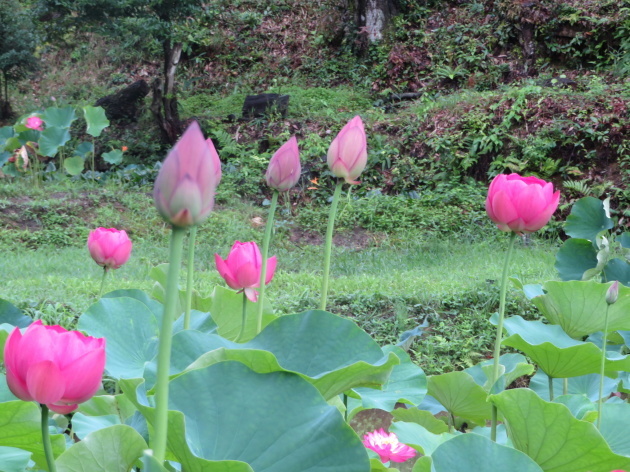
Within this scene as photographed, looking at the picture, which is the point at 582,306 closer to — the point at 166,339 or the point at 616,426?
the point at 616,426

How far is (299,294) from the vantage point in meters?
3.27

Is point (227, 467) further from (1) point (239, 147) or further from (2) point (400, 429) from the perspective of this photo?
(1) point (239, 147)

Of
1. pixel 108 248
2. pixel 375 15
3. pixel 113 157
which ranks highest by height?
pixel 375 15

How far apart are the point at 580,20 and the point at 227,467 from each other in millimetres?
8364

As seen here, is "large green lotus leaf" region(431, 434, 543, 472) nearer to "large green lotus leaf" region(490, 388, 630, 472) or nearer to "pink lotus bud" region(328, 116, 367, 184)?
"large green lotus leaf" region(490, 388, 630, 472)

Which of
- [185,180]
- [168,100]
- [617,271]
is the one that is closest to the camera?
[185,180]

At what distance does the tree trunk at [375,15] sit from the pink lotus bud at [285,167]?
9297mm

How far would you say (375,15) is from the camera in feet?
32.0

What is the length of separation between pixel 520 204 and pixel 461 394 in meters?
0.33

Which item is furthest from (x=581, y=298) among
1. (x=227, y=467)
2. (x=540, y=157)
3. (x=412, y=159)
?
(x=412, y=159)

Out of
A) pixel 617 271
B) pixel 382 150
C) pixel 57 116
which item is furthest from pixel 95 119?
pixel 617 271

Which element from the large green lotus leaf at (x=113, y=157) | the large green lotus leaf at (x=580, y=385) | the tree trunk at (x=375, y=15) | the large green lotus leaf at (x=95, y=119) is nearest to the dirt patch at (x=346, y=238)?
the large green lotus leaf at (x=113, y=157)

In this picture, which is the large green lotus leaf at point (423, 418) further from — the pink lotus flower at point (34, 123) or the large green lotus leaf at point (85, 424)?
the pink lotus flower at point (34, 123)

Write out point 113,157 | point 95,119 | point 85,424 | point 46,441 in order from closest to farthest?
point 46,441 < point 85,424 < point 95,119 < point 113,157
